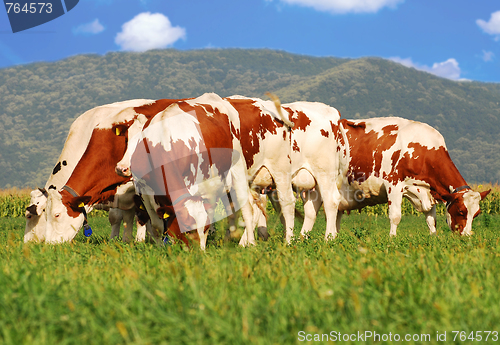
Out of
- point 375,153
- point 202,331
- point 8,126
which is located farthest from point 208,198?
point 8,126

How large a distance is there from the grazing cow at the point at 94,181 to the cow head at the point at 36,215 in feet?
2.08

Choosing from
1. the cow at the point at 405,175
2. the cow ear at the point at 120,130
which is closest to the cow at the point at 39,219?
the cow ear at the point at 120,130

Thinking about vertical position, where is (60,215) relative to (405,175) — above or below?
above

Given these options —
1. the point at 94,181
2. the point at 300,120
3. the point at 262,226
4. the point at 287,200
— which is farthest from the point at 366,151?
the point at 94,181

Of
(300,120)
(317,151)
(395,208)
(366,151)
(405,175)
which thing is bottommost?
(395,208)

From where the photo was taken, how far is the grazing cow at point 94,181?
7.19m

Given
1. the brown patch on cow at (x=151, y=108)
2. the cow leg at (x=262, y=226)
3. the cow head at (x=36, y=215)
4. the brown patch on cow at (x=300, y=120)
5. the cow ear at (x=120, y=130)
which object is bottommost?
the cow leg at (x=262, y=226)

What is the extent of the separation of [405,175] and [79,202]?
23.3 ft

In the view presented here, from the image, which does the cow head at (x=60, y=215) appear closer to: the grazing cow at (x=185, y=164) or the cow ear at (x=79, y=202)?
the cow ear at (x=79, y=202)

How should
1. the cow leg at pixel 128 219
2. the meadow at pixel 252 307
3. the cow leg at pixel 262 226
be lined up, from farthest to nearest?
the cow leg at pixel 262 226, the cow leg at pixel 128 219, the meadow at pixel 252 307

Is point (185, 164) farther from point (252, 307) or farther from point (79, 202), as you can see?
point (252, 307)

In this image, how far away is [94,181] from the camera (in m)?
7.49

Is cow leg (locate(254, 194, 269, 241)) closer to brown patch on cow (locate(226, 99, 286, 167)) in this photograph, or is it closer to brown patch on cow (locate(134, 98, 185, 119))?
brown patch on cow (locate(226, 99, 286, 167))

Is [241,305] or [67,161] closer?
[241,305]
